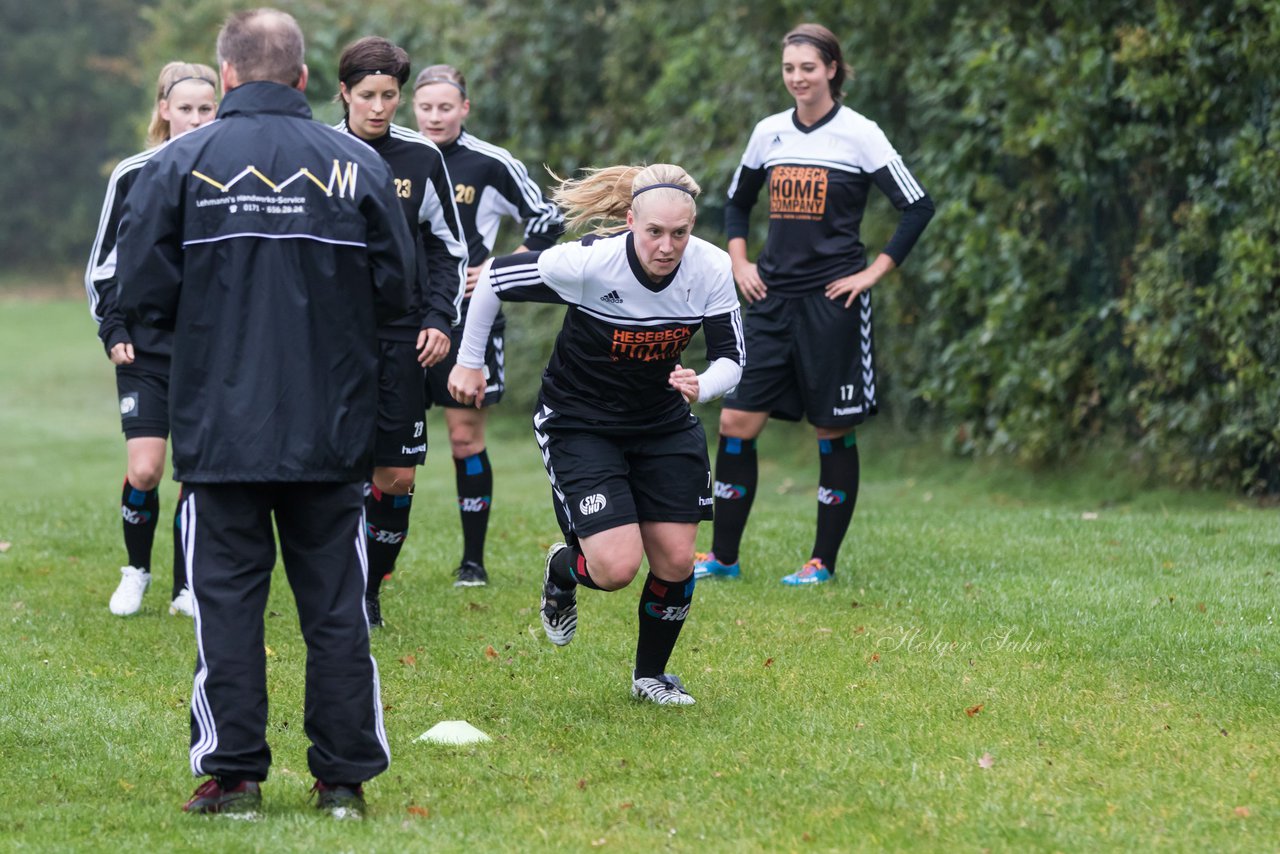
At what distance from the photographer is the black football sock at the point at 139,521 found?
24.1 ft

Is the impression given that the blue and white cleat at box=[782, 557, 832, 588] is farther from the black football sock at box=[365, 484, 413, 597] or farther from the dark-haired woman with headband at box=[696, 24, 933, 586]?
the black football sock at box=[365, 484, 413, 597]

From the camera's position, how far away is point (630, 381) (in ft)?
18.1

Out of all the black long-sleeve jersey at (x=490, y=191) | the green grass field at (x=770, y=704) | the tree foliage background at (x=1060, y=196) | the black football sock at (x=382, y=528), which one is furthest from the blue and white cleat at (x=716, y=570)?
the tree foliage background at (x=1060, y=196)

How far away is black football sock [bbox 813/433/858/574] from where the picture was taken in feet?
25.5

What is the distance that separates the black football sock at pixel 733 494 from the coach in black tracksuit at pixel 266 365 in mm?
3638

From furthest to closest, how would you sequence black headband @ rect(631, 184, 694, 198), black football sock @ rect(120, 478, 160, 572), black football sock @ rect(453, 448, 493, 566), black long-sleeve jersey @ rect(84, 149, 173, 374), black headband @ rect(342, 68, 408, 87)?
1. black football sock @ rect(453, 448, 493, 566)
2. black football sock @ rect(120, 478, 160, 572)
3. black long-sleeve jersey @ rect(84, 149, 173, 374)
4. black headband @ rect(342, 68, 408, 87)
5. black headband @ rect(631, 184, 694, 198)

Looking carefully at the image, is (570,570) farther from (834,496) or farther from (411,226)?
(834,496)

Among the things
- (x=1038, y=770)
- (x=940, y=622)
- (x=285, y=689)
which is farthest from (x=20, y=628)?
(x=1038, y=770)

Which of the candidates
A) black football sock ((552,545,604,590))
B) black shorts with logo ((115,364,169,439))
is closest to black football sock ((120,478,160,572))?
black shorts with logo ((115,364,169,439))

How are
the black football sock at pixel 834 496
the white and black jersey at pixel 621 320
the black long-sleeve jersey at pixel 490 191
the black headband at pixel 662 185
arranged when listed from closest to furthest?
1. the black headband at pixel 662 185
2. the white and black jersey at pixel 621 320
3. the black long-sleeve jersey at pixel 490 191
4. the black football sock at pixel 834 496

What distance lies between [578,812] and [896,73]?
9.11 m

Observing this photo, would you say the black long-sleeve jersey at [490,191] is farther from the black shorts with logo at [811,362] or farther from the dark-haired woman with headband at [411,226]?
the black shorts with logo at [811,362]

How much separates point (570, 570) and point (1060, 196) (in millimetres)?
6645

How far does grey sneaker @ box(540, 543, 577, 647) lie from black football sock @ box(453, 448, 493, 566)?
7.02ft
